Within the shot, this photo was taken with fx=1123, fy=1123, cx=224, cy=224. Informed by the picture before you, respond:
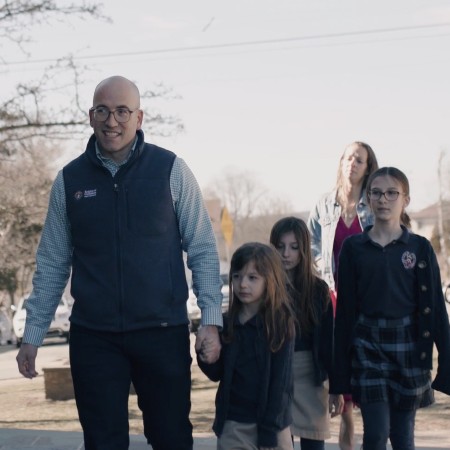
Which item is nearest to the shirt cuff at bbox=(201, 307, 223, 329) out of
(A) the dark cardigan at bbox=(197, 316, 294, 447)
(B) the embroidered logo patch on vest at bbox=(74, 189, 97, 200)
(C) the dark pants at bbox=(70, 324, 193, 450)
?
(C) the dark pants at bbox=(70, 324, 193, 450)

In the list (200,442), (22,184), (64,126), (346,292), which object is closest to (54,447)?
(200,442)

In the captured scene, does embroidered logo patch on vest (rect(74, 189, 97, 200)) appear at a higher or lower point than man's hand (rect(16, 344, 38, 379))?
higher

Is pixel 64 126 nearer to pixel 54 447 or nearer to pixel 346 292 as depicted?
pixel 54 447

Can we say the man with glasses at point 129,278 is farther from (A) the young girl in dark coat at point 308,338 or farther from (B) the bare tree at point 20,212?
(B) the bare tree at point 20,212

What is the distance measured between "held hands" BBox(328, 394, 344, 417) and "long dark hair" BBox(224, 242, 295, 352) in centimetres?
79

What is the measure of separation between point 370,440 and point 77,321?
1.60m

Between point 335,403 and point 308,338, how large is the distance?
1.20 ft

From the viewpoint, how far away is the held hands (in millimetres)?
5863

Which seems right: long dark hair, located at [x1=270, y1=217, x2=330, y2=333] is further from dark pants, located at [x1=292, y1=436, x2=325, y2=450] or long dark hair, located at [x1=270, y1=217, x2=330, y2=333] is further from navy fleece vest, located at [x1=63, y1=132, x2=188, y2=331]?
navy fleece vest, located at [x1=63, y1=132, x2=188, y2=331]

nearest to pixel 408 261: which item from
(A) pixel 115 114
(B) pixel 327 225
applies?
(B) pixel 327 225

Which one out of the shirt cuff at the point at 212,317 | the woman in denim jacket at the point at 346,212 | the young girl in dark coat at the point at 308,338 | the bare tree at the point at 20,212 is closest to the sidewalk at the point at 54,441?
the woman in denim jacket at the point at 346,212

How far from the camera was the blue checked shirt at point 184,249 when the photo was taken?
4867 mm

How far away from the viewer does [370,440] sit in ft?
17.8

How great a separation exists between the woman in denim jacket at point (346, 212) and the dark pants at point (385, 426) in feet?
3.61
